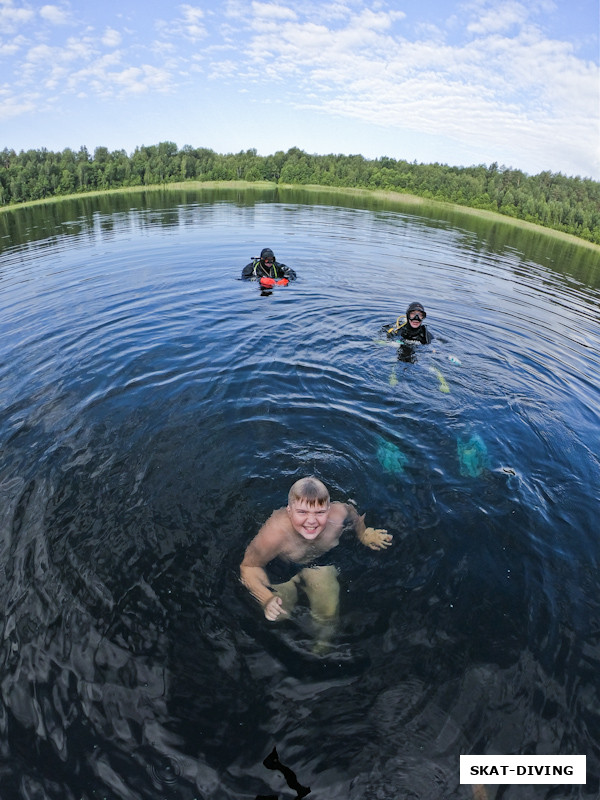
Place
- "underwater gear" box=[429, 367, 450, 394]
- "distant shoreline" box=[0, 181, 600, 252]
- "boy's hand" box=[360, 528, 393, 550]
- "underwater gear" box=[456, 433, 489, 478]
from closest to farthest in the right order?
"boy's hand" box=[360, 528, 393, 550], "underwater gear" box=[456, 433, 489, 478], "underwater gear" box=[429, 367, 450, 394], "distant shoreline" box=[0, 181, 600, 252]

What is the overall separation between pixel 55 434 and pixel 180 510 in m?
3.25

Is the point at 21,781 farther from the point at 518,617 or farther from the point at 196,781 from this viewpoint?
the point at 518,617

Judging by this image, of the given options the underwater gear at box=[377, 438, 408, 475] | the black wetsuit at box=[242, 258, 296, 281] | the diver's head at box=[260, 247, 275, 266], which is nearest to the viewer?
the underwater gear at box=[377, 438, 408, 475]

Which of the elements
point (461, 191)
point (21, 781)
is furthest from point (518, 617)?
point (461, 191)

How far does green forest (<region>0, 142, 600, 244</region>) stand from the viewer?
225 feet

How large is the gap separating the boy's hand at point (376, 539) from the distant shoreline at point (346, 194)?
53536 mm

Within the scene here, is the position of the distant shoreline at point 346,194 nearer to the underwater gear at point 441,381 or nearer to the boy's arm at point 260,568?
the underwater gear at point 441,381

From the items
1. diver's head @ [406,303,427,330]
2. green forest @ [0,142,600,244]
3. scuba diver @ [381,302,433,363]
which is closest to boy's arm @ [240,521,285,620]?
scuba diver @ [381,302,433,363]

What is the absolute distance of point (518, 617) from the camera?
4.58 meters

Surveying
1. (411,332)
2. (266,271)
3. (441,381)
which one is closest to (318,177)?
(266,271)

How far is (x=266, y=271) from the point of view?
1702 cm

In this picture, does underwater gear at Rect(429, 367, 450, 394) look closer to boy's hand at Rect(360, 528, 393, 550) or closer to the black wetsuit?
boy's hand at Rect(360, 528, 393, 550)

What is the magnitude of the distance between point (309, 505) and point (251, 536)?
143cm

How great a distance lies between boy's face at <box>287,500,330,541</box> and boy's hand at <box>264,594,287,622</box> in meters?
0.71
